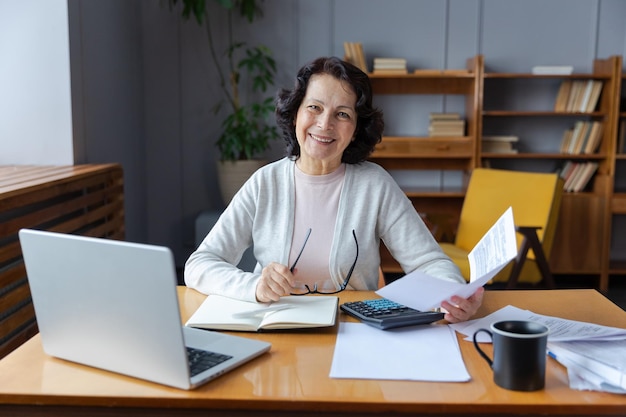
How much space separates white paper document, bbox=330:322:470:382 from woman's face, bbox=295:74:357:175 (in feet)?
2.07

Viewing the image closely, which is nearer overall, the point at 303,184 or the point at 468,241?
the point at 303,184

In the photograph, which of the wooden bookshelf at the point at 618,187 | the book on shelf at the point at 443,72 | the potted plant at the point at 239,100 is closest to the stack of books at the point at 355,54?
the book on shelf at the point at 443,72

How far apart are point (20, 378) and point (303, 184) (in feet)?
3.28

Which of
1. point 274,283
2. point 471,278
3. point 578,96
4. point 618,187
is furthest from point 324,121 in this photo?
point 618,187

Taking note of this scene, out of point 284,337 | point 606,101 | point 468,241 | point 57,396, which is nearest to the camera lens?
point 57,396

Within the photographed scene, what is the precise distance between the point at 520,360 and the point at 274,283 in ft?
1.99

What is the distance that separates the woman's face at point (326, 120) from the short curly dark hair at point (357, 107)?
0.07 feet

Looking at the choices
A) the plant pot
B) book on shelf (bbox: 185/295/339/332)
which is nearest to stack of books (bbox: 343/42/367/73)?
the plant pot

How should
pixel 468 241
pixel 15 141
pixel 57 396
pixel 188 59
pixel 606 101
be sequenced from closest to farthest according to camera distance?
pixel 57 396 < pixel 15 141 < pixel 468 241 < pixel 606 101 < pixel 188 59

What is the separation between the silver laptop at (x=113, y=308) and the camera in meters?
1.03

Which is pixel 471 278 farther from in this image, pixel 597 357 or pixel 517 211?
pixel 517 211

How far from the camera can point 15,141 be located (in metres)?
3.66

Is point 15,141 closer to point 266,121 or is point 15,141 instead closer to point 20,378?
point 266,121

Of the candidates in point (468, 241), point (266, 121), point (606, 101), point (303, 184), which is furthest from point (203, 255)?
point (606, 101)
